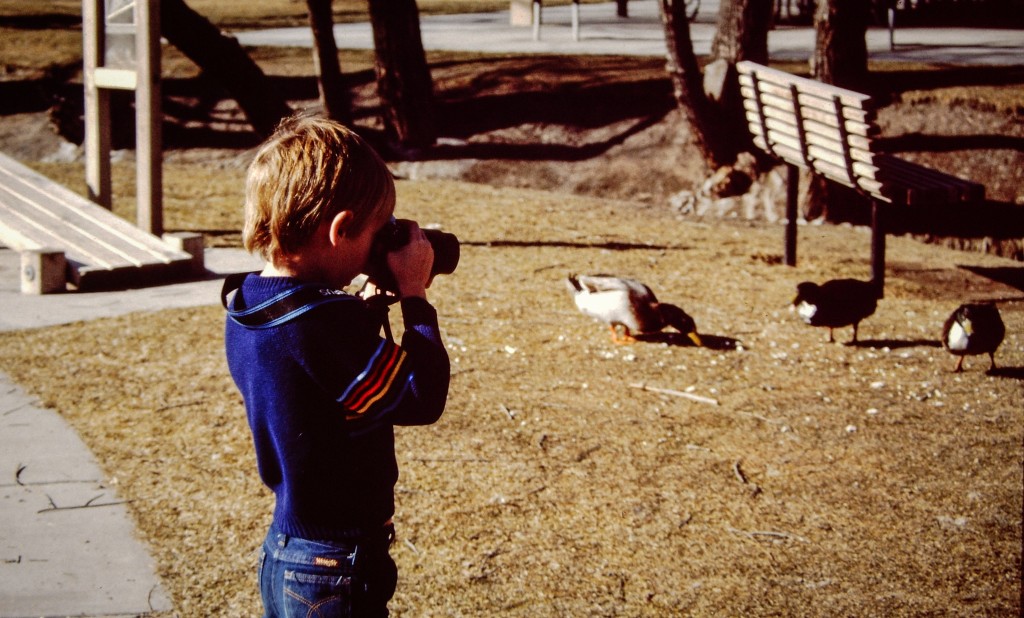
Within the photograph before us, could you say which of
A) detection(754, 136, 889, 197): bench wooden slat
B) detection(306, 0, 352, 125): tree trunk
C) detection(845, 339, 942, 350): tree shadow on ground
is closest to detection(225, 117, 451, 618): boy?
detection(845, 339, 942, 350): tree shadow on ground

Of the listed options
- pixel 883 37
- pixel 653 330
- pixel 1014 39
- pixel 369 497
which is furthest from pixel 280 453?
pixel 883 37

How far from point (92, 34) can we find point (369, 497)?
6.93 meters

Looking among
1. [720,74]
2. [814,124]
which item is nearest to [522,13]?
[720,74]

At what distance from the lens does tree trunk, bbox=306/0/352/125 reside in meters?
12.1

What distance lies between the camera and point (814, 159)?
26.6 feet

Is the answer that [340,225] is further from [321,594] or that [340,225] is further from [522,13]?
[522,13]

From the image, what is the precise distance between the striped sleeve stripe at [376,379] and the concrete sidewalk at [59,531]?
180 cm

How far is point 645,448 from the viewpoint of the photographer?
4848 mm

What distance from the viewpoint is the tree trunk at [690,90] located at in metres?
10.7

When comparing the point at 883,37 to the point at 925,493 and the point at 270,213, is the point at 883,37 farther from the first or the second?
the point at 270,213

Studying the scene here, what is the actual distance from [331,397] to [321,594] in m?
0.38

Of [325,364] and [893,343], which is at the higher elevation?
[325,364]

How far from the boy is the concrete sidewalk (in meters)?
Answer: 1.58

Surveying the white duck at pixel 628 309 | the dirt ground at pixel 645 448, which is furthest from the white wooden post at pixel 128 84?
the white duck at pixel 628 309
